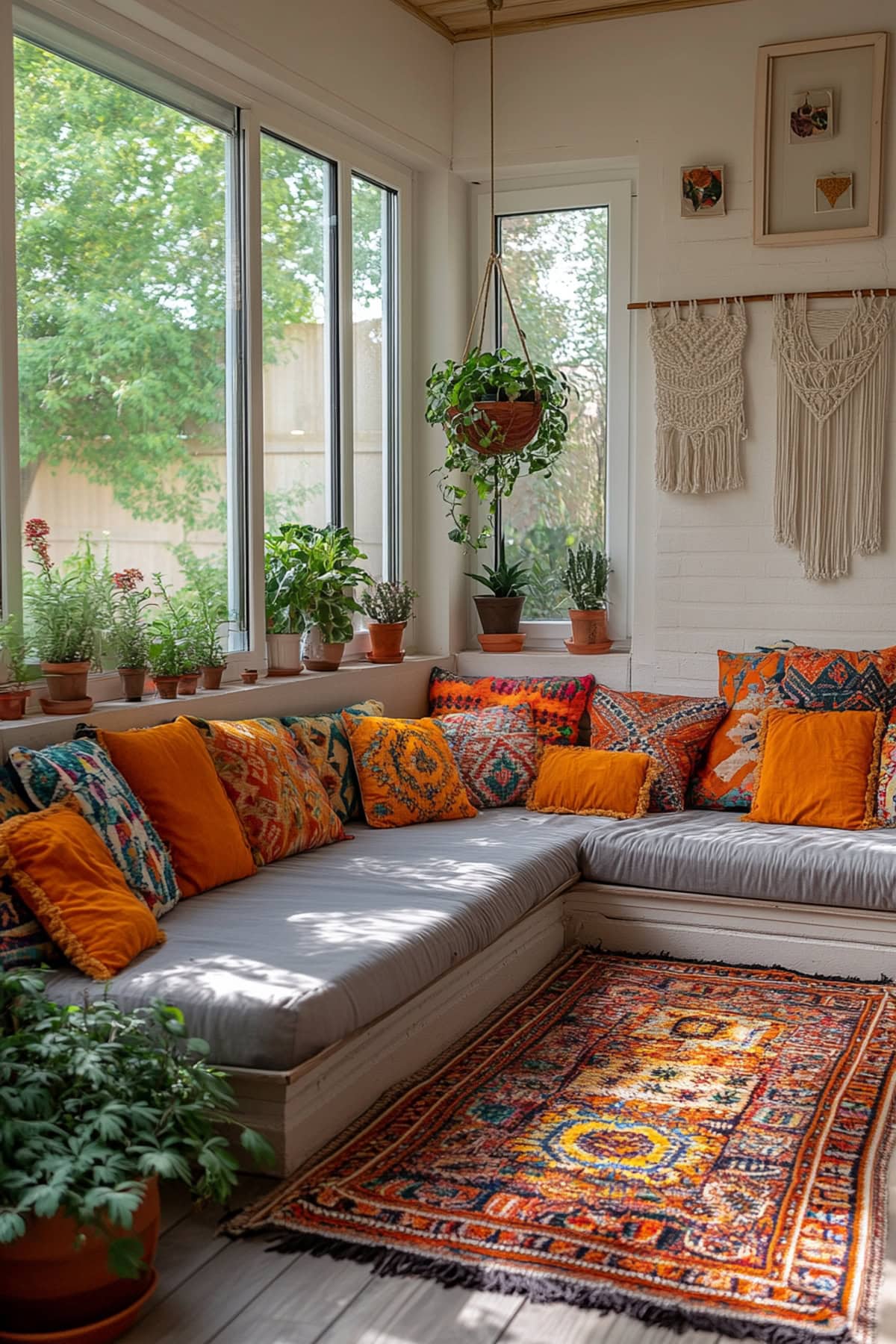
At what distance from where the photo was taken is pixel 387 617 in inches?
191

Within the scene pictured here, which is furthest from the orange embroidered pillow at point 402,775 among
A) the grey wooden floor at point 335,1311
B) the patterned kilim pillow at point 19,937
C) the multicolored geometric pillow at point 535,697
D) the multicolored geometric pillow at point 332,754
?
the grey wooden floor at point 335,1311

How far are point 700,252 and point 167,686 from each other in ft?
8.12

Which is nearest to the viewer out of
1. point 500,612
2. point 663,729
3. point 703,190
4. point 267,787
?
point 267,787

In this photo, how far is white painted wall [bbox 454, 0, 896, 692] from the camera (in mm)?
4602

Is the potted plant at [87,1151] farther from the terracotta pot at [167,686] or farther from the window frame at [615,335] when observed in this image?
the window frame at [615,335]

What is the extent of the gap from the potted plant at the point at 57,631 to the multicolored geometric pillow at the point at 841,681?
7.30 feet

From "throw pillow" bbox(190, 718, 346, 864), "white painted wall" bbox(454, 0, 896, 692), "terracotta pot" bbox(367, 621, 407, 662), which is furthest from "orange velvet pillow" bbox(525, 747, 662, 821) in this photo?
"throw pillow" bbox(190, 718, 346, 864)

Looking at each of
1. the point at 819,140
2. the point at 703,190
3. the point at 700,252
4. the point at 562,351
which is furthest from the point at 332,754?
the point at 819,140

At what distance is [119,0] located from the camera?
341cm

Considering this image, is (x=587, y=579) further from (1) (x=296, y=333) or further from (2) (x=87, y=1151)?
(2) (x=87, y=1151)

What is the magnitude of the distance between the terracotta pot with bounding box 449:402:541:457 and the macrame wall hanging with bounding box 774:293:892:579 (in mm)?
889

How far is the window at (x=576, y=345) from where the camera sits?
5.07 meters

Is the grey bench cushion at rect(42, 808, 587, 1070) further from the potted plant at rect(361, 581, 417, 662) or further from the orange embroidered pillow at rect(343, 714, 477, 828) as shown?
the potted plant at rect(361, 581, 417, 662)

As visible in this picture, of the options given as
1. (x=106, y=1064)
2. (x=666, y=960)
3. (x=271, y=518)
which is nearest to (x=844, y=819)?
(x=666, y=960)
